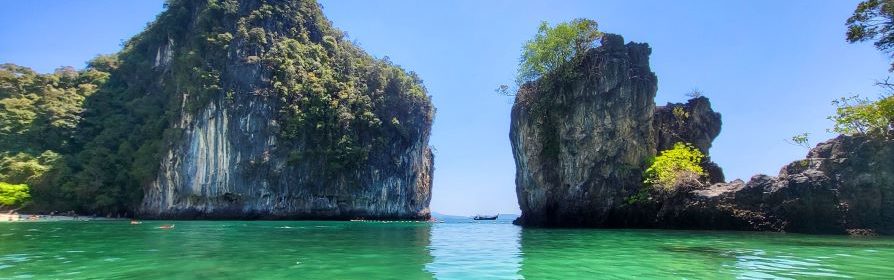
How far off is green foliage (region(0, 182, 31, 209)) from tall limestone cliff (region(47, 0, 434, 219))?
3.04 m

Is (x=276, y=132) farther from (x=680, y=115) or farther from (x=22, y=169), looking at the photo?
(x=680, y=115)

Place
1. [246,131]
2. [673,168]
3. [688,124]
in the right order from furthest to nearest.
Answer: [246,131] → [688,124] → [673,168]

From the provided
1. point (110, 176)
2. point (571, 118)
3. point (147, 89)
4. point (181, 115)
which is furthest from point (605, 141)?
point (147, 89)

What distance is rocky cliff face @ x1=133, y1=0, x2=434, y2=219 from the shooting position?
48031 mm

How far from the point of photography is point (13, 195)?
143 feet

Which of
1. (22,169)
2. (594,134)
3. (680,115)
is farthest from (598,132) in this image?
(22,169)

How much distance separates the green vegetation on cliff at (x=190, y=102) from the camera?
48.9m

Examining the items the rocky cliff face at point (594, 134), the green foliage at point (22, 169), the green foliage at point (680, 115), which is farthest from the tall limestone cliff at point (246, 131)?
the green foliage at point (680, 115)

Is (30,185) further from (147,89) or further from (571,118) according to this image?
(571,118)

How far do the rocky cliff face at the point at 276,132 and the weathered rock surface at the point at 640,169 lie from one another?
22.2m

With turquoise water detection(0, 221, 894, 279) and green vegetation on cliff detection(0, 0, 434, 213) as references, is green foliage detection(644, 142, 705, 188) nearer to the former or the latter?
turquoise water detection(0, 221, 894, 279)

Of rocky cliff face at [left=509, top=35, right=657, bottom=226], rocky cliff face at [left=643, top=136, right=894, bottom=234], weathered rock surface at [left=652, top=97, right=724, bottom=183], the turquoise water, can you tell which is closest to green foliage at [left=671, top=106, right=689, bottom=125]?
weathered rock surface at [left=652, top=97, right=724, bottom=183]

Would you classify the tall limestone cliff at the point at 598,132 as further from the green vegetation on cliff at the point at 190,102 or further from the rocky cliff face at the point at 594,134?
the green vegetation on cliff at the point at 190,102

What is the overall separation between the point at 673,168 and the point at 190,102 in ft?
142
